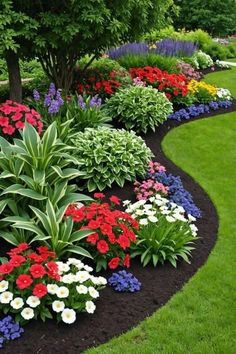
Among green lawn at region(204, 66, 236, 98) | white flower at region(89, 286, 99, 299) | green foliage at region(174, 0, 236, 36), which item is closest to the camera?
white flower at region(89, 286, 99, 299)

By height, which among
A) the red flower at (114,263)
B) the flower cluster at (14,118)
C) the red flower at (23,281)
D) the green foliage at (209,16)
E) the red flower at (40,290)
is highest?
the flower cluster at (14,118)

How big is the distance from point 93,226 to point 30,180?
774mm

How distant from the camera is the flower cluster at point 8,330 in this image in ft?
11.4

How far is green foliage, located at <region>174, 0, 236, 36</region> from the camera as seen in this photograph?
24.7m

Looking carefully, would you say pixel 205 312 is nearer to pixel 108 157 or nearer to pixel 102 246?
pixel 102 246

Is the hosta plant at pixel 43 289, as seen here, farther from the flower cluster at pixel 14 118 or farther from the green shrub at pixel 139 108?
the green shrub at pixel 139 108

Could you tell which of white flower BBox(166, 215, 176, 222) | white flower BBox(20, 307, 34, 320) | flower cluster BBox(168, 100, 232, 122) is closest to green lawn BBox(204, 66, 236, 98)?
flower cluster BBox(168, 100, 232, 122)

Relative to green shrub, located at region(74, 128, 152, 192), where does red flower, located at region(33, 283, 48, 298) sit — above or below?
above

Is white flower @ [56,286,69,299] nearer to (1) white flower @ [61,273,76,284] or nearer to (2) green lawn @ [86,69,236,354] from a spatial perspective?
(1) white flower @ [61,273,76,284]

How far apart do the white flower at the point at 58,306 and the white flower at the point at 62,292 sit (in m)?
0.04

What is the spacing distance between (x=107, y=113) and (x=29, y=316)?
189 inches

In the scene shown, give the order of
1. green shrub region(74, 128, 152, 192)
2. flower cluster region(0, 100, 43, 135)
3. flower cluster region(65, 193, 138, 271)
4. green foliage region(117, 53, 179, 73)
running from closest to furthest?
flower cluster region(65, 193, 138, 271) < flower cluster region(0, 100, 43, 135) < green shrub region(74, 128, 152, 192) < green foliage region(117, 53, 179, 73)

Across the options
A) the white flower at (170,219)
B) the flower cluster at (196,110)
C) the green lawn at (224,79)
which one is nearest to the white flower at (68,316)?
the white flower at (170,219)

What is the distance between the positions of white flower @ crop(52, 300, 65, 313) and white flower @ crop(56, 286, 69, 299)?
0.04m
